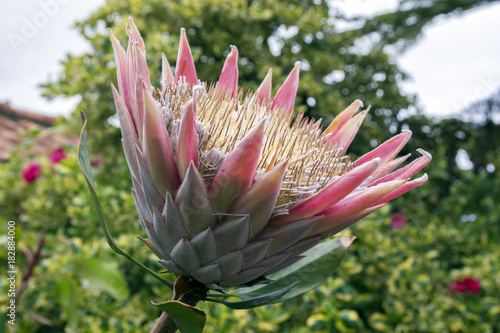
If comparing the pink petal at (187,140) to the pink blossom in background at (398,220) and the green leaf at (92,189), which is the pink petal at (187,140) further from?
the pink blossom in background at (398,220)

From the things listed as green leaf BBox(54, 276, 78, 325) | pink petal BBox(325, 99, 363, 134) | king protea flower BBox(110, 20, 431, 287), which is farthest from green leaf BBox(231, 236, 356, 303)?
green leaf BBox(54, 276, 78, 325)

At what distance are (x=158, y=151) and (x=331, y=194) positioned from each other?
0.21 metres

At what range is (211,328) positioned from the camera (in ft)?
5.65

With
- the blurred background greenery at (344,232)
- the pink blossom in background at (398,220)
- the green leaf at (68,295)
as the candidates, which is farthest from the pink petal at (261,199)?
the pink blossom in background at (398,220)

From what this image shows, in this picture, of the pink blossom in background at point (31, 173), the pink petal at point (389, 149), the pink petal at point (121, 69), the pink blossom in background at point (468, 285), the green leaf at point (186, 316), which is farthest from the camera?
the pink blossom in background at point (31, 173)

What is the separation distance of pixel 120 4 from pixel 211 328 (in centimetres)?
261

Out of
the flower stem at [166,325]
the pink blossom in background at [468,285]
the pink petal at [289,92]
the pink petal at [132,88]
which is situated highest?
the pink petal at [132,88]

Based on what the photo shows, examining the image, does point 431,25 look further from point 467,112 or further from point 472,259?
point 472,259

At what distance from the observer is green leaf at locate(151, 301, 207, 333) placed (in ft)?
1.43

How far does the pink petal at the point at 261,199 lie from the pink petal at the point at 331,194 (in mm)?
34

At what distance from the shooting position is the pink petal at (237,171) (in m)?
0.46

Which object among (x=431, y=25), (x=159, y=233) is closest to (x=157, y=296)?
(x=159, y=233)

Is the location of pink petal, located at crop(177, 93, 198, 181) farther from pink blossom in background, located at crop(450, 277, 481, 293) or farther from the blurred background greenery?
pink blossom in background, located at crop(450, 277, 481, 293)

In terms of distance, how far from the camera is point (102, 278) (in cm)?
109
